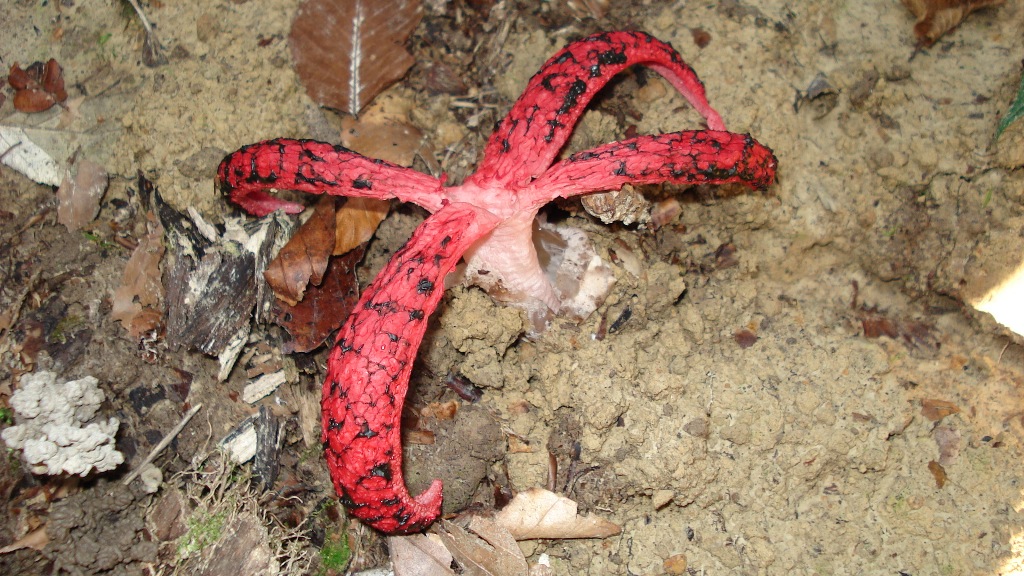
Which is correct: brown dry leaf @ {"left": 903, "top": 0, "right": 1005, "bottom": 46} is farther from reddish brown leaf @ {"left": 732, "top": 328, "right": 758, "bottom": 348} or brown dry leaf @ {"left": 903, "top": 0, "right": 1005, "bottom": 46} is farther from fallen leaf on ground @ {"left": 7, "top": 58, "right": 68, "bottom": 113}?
fallen leaf on ground @ {"left": 7, "top": 58, "right": 68, "bottom": 113}

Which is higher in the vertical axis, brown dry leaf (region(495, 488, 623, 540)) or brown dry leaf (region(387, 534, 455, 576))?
brown dry leaf (region(495, 488, 623, 540))

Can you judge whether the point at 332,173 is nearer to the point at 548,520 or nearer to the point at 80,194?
the point at 80,194

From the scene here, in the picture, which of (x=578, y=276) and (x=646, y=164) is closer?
(x=646, y=164)

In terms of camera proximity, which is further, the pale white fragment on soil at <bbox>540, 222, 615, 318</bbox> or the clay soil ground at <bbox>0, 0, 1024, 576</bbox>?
the pale white fragment on soil at <bbox>540, 222, 615, 318</bbox>

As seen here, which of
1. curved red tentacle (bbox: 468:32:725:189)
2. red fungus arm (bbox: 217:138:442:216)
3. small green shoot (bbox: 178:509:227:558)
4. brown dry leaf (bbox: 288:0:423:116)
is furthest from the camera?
brown dry leaf (bbox: 288:0:423:116)

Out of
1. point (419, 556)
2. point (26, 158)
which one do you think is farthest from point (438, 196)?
point (26, 158)

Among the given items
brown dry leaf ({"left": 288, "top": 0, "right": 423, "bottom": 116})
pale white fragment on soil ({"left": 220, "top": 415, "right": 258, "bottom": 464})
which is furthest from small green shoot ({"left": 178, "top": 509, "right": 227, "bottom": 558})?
brown dry leaf ({"left": 288, "top": 0, "right": 423, "bottom": 116})
